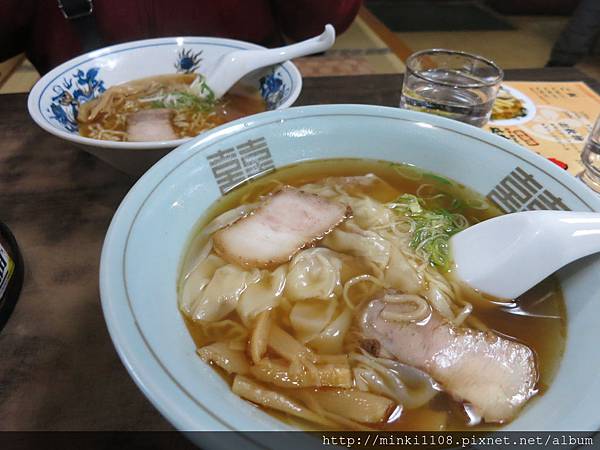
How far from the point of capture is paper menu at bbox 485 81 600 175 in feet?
5.87

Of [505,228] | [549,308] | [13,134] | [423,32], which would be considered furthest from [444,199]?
[423,32]

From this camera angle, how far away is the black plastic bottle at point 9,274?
1.05m

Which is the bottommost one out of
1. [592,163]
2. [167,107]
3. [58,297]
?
[58,297]

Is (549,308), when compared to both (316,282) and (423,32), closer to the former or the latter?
(316,282)

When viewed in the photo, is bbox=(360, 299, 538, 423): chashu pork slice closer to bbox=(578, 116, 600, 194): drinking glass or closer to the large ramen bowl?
the large ramen bowl

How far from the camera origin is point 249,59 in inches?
70.2

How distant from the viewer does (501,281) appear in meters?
1.07

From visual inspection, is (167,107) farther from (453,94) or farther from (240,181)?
(453,94)

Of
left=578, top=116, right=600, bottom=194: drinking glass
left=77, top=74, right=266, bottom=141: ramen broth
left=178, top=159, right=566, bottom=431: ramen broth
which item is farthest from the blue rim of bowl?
left=578, top=116, right=600, bottom=194: drinking glass

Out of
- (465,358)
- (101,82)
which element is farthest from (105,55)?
(465,358)

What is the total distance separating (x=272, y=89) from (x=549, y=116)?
1.23m

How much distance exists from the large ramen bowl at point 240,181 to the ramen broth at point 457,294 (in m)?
0.03

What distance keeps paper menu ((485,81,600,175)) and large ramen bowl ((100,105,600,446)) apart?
25.1 inches

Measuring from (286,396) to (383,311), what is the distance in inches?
12.2
